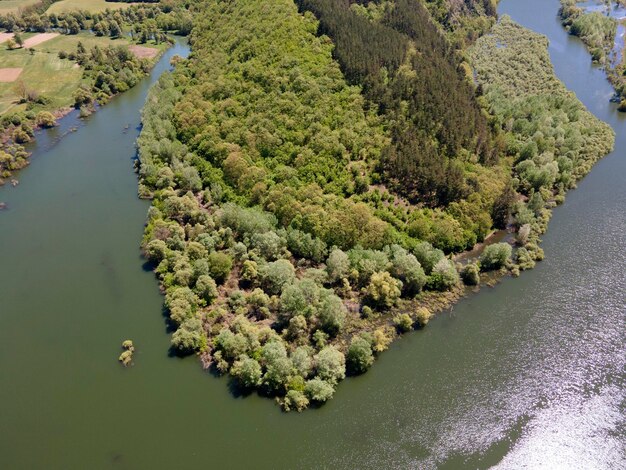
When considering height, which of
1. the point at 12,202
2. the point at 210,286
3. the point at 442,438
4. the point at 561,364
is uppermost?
the point at 561,364

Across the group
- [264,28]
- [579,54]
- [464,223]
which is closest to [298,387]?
[464,223]

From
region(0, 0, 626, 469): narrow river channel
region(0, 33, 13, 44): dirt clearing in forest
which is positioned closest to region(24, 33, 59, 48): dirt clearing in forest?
region(0, 33, 13, 44): dirt clearing in forest

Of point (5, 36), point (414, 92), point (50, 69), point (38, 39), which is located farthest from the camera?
point (5, 36)

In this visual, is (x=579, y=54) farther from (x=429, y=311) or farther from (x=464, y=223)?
(x=429, y=311)

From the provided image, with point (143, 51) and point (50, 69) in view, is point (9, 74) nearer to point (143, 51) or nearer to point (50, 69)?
point (50, 69)

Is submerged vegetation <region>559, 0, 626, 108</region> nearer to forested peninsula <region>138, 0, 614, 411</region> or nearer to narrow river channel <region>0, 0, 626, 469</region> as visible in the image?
forested peninsula <region>138, 0, 614, 411</region>

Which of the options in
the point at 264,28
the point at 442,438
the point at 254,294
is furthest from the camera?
the point at 264,28

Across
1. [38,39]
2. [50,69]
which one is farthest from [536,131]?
[38,39]
